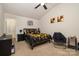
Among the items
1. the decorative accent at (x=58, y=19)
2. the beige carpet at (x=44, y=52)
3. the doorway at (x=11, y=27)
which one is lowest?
the beige carpet at (x=44, y=52)

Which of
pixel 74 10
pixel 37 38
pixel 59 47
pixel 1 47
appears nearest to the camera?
pixel 1 47

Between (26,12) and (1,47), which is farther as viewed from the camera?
(26,12)

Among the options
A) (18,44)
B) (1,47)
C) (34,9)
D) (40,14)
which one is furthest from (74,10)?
(1,47)

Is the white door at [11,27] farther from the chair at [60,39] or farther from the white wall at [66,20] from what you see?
the chair at [60,39]

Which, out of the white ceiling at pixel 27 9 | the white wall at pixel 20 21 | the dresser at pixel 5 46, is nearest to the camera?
the dresser at pixel 5 46

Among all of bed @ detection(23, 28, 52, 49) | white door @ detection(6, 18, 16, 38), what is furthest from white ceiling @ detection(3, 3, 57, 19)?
bed @ detection(23, 28, 52, 49)

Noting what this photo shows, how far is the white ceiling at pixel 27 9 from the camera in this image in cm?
296

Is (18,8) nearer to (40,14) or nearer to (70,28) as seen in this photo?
(40,14)

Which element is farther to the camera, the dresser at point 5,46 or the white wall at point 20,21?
the white wall at point 20,21

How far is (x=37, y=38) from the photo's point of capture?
4180 millimetres

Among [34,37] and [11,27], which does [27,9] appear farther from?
[34,37]

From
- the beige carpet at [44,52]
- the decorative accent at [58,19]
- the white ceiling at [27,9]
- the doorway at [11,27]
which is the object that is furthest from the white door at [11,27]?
the decorative accent at [58,19]

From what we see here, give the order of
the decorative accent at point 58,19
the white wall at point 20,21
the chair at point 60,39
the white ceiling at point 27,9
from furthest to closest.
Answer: the chair at point 60,39
the decorative accent at point 58,19
the white wall at point 20,21
the white ceiling at point 27,9

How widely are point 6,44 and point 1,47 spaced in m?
0.17
